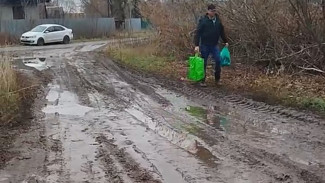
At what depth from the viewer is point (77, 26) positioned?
43.2 m

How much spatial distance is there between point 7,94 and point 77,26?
34577 mm

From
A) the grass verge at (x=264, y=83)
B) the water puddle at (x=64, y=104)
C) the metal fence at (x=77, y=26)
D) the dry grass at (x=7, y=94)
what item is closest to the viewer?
the dry grass at (x=7, y=94)

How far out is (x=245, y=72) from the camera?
13.6 meters

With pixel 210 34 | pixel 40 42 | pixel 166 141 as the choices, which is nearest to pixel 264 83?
pixel 210 34

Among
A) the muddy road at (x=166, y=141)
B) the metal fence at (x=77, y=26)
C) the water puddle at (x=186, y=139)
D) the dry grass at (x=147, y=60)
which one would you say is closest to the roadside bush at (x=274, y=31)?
the dry grass at (x=147, y=60)

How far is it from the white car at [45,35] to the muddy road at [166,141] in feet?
79.8

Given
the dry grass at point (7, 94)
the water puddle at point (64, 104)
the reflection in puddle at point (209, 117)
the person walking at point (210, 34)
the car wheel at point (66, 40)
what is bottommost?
the car wheel at point (66, 40)

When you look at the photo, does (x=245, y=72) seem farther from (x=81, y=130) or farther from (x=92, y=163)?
(x=92, y=163)

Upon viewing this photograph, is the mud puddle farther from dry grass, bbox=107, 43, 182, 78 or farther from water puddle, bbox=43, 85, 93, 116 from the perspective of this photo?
dry grass, bbox=107, 43, 182, 78

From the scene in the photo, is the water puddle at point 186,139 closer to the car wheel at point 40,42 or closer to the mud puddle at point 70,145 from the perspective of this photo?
the mud puddle at point 70,145

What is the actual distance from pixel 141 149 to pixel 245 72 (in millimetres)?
7822

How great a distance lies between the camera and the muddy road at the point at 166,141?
5.29 m

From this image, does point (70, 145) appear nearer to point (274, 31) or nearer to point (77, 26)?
point (274, 31)

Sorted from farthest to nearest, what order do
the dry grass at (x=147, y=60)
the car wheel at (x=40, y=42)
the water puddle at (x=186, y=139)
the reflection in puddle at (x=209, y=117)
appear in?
the car wheel at (x=40, y=42) → the dry grass at (x=147, y=60) → the reflection in puddle at (x=209, y=117) → the water puddle at (x=186, y=139)
